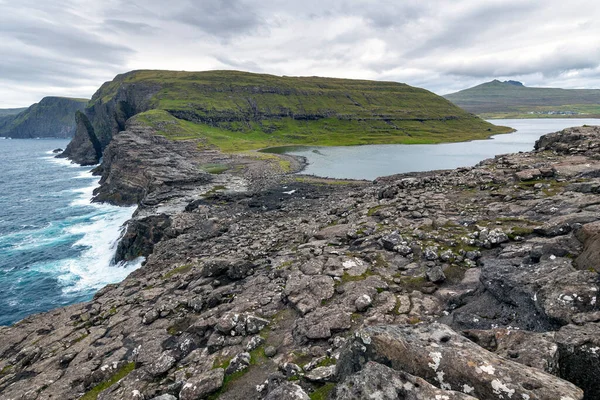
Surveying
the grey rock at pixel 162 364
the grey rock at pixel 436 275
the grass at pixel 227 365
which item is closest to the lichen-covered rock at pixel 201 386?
the grass at pixel 227 365

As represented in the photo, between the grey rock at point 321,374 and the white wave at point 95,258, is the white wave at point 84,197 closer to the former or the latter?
the white wave at point 95,258

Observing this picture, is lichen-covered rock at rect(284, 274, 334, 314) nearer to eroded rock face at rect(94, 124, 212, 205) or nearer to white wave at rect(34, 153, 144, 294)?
white wave at rect(34, 153, 144, 294)

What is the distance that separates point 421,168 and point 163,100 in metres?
170

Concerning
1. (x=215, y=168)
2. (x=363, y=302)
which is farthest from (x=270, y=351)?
(x=215, y=168)

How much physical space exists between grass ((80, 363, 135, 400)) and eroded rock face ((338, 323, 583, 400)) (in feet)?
34.8

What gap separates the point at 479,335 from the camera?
878 cm

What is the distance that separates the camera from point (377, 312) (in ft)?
43.7

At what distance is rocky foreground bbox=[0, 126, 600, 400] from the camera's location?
23.4ft

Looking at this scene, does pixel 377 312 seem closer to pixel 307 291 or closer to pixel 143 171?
pixel 307 291

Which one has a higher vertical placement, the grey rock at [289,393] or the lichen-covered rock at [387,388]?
the lichen-covered rock at [387,388]

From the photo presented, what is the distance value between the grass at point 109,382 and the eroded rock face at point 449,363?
34.8ft

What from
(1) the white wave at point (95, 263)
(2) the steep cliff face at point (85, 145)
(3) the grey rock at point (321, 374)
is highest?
(2) the steep cliff face at point (85, 145)

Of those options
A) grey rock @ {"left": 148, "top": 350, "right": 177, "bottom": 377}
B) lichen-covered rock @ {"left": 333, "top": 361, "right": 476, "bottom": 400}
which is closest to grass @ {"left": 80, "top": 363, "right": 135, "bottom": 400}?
grey rock @ {"left": 148, "top": 350, "right": 177, "bottom": 377}

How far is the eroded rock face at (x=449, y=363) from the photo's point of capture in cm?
611
